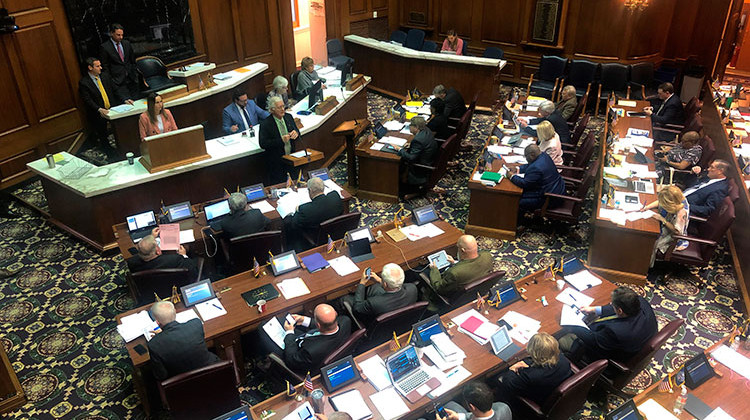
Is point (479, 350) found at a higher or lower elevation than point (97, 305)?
higher

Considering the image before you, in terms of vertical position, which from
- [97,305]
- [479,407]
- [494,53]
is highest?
[494,53]

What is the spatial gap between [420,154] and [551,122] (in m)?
2.16

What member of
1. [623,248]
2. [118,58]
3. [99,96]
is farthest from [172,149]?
[623,248]

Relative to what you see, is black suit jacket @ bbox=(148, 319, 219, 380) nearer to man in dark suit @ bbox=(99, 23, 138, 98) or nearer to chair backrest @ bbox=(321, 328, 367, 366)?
chair backrest @ bbox=(321, 328, 367, 366)

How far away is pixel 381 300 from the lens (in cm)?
482

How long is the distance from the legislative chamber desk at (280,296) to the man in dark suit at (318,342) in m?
0.48

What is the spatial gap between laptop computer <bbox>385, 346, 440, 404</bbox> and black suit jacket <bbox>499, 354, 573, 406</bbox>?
22.4 inches

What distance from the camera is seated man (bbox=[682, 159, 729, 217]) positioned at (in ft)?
22.1

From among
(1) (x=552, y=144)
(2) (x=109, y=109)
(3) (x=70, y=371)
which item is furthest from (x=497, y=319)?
(2) (x=109, y=109)

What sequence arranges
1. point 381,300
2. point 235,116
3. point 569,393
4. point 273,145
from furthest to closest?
point 235,116, point 273,145, point 381,300, point 569,393

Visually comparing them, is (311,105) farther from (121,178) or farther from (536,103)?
(536,103)

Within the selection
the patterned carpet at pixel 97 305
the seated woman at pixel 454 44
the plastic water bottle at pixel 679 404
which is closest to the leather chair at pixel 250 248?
the patterned carpet at pixel 97 305

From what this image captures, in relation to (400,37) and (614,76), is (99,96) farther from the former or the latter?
(614,76)

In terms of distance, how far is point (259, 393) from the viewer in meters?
5.16
